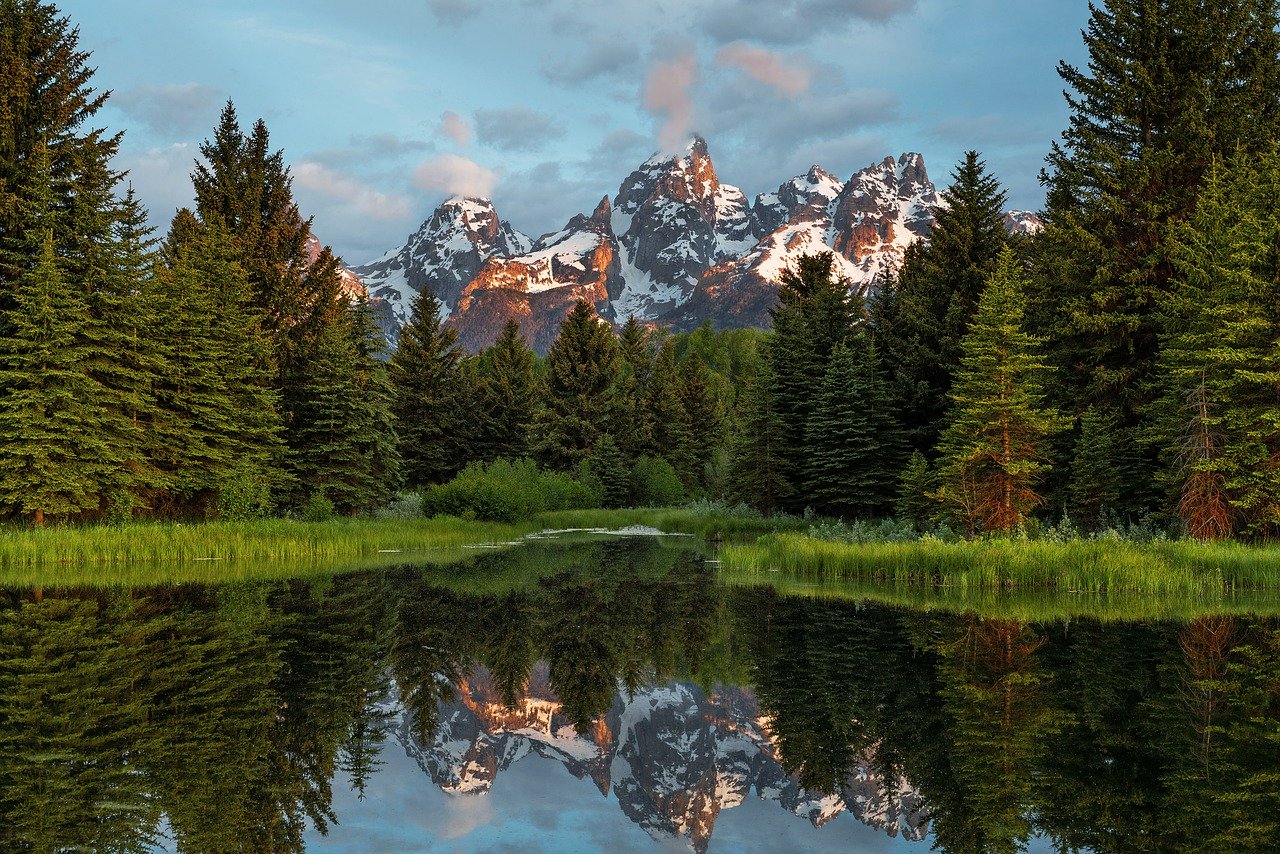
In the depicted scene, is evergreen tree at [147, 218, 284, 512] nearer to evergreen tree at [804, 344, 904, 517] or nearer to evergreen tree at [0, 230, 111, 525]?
evergreen tree at [0, 230, 111, 525]

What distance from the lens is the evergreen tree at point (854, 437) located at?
38531 millimetres

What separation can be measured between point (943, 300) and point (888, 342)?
348 cm

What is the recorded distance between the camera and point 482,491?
44.4m

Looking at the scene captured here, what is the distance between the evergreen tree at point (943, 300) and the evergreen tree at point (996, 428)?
10784mm

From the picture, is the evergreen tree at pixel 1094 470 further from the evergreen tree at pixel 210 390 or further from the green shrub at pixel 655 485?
the green shrub at pixel 655 485

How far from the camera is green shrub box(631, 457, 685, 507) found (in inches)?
2808

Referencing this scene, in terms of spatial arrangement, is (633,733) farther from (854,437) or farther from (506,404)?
(506,404)

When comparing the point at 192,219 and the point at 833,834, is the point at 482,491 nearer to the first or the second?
the point at 192,219

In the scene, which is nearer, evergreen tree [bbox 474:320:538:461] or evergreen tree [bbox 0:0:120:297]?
evergreen tree [bbox 0:0:120:297]

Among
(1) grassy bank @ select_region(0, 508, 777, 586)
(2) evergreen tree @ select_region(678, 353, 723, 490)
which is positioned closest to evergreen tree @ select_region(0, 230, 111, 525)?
(1) grassy bank @ select_region(0, 508, 777, 586)

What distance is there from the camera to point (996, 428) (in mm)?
27938

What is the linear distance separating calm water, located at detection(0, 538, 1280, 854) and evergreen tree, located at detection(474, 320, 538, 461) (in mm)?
60243

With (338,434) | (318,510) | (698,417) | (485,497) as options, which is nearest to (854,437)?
(485,497)

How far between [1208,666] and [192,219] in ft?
146
